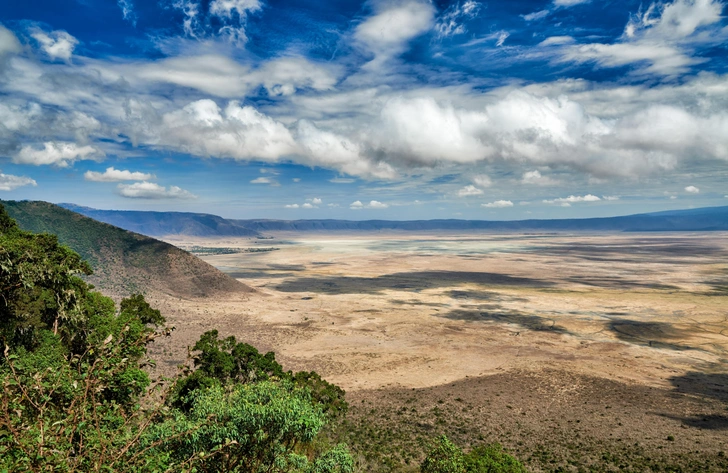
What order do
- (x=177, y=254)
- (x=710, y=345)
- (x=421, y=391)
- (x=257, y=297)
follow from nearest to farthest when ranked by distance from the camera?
(x=421, y=391), (x=710, y=345), (x=257, y=297), (x=177, y=254)

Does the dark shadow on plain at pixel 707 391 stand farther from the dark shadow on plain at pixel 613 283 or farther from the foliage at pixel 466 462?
the dark shadow on plain at pixel 613 283

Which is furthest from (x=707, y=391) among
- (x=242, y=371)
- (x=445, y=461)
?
(x=242, y=371)

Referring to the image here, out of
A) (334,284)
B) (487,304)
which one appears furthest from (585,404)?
(334,284)

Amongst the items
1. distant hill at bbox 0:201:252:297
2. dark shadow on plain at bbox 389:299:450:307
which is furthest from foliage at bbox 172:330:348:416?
distant hill at bbox 0:201:252:297

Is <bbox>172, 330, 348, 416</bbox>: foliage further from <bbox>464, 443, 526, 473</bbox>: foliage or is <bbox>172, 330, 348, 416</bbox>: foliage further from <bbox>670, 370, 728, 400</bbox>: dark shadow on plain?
<bbox>670, 370, 728, 400</bbox>: dark shadow on plain

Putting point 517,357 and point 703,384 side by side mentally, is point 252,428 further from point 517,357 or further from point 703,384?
point 703,384

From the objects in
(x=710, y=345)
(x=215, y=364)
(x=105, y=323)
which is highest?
(x=105, y=323)

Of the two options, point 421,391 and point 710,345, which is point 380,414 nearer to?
point 421,391
